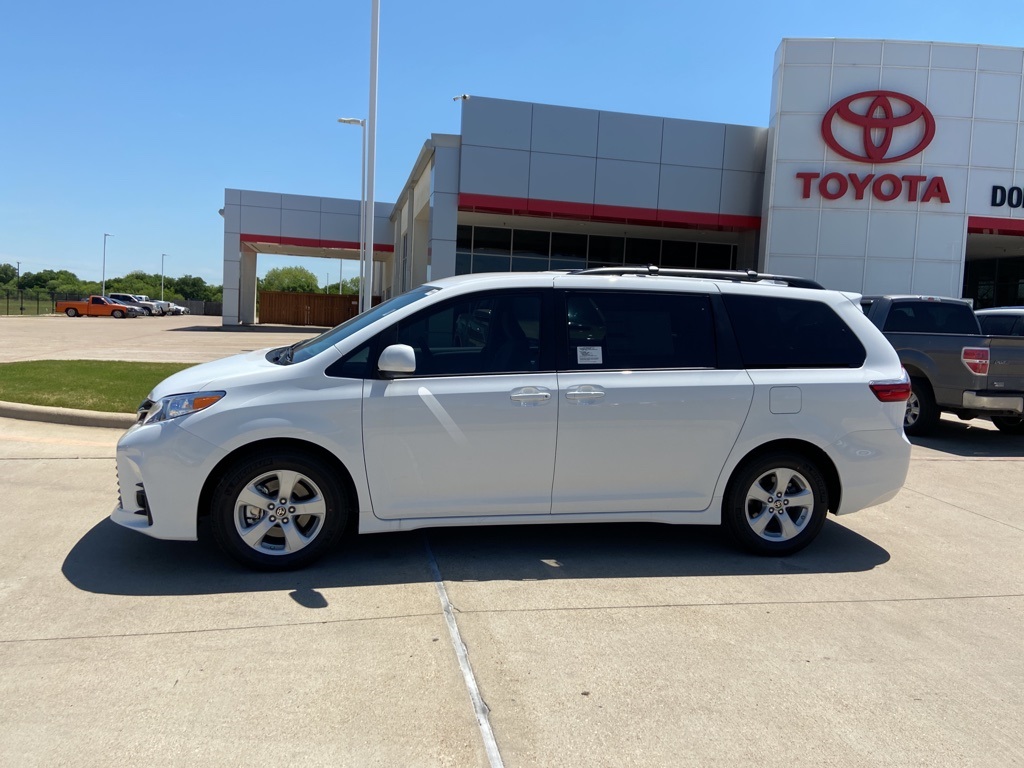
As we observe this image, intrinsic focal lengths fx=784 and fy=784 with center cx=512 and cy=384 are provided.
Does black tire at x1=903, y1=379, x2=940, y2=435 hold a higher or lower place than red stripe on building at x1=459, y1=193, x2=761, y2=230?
lower

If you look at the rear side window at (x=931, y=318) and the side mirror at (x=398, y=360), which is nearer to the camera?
the side mirror at (x=398, y=360)

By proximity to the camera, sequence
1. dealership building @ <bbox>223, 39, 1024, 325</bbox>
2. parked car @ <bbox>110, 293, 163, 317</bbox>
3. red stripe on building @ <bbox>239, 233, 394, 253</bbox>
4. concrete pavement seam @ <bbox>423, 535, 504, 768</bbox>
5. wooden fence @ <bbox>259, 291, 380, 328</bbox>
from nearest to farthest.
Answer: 1. concrete pavement seam @ <bbox>423, 535, 504, 768</bbox>
2. dealership building @ <bbox>223, 39, 1024, 325</bbox>
3. red stripe on building @ <bbox>239, 233, 394, 253</bbox>
4. wooden fence @ <bbox>259, 291, 380, 328</bbox>
5. parked car @ <bbox>110, 293, 163, 317</bbox>

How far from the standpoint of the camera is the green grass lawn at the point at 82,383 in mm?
9219

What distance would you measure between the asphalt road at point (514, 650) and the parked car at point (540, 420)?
1.29 feet

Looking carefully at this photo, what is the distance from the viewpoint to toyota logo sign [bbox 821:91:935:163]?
68.7 feet

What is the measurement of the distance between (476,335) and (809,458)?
2.38 metres

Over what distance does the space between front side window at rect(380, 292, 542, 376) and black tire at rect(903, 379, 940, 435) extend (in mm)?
7527

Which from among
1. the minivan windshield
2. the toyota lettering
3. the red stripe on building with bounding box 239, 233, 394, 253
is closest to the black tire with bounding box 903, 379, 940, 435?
the minivan windshield

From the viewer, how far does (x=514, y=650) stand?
3756 mm

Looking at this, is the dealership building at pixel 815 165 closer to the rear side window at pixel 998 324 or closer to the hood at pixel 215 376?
the rear side window at pixel 998 324

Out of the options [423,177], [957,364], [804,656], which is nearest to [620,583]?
[804,656]

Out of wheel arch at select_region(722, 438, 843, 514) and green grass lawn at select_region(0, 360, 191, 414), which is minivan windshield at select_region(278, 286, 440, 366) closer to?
wheel arch at select_region(722, 438, 843, 514)

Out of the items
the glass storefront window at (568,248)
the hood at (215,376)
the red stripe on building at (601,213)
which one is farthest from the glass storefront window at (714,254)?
the hood at (215,376)

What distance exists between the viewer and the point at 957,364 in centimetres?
983
